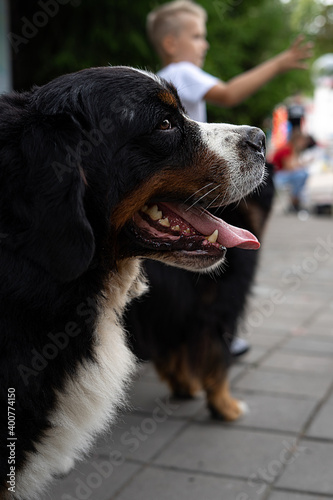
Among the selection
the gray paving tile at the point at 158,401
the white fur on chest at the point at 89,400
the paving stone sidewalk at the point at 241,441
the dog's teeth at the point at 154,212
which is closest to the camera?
the white fur on chest at the point at 89,400

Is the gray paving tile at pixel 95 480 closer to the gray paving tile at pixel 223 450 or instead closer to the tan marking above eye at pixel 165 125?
the gray paving tile at pixel 223 450

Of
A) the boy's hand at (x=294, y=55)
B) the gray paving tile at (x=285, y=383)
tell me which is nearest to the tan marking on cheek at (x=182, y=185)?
the boy's hand at (x=294, y=55)

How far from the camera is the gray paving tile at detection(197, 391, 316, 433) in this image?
136 inches

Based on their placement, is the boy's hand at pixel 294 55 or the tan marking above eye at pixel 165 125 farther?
the boy's hand at pixel 294 55

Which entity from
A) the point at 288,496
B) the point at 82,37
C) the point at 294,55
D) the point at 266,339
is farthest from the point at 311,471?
the point at 82,37

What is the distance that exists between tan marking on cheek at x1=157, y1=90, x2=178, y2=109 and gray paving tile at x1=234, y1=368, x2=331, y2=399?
2.31 metres

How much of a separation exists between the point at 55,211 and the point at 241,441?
200 centimetres

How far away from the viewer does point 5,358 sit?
1797mm

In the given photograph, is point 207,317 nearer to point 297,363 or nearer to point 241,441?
point 241,441

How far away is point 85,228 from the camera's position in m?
1.81

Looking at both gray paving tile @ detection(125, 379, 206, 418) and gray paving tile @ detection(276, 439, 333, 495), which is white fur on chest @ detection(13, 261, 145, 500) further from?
gray paving tile @ detection(125, 379, 206, 418)

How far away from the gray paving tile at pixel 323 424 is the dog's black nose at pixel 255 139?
1.64 metres

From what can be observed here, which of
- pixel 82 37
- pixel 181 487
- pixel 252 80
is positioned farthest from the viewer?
pixel 82 37

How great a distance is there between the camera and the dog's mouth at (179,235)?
2137 mm
